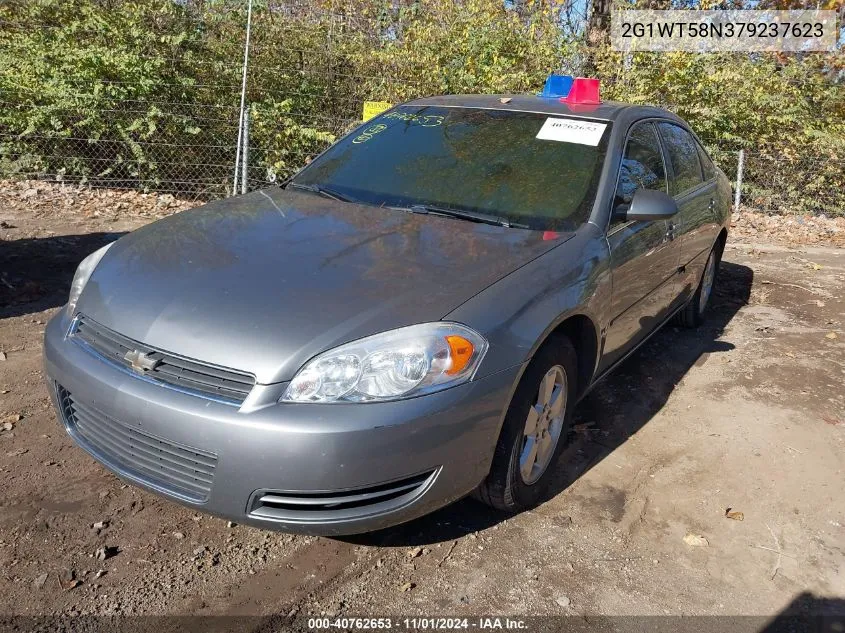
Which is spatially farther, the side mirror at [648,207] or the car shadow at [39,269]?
the car shadow at [39,269]

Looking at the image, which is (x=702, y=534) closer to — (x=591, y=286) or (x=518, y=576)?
(x=518, y=576)

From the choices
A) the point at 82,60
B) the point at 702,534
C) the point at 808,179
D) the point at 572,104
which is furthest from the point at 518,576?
the point at 808,179

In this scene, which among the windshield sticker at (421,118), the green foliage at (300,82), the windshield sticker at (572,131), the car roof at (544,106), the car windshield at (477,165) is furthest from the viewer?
the green foliage at (300,82)

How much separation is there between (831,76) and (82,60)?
36.6 feet

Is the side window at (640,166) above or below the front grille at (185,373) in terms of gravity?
above

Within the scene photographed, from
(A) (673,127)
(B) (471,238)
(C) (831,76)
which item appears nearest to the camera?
(B) (471,238)

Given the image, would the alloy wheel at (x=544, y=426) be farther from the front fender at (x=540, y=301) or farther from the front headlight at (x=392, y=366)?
the front headlight at (x=392, y=366)

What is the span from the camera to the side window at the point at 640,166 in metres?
3.59

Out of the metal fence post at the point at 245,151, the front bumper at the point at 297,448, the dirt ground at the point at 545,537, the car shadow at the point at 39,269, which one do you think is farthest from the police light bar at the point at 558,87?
the metal fence post at the point at 245,151

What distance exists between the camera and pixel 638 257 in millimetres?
3633

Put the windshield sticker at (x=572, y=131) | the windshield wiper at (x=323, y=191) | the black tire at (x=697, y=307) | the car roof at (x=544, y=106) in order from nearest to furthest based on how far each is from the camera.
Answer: the windshield wiper at (x=323, y=191) → the windshield sticker at (x=572, y=131) → the car roof at (x=544, y=106) → the black tire at (x=697, y=307)

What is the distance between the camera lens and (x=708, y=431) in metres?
4.00

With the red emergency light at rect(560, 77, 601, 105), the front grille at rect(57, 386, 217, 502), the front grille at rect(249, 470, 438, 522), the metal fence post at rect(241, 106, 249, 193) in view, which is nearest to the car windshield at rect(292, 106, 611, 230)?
the red emergency light at rect(560, 77, 601, 105)

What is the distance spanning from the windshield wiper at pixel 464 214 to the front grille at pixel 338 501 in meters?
1.24
